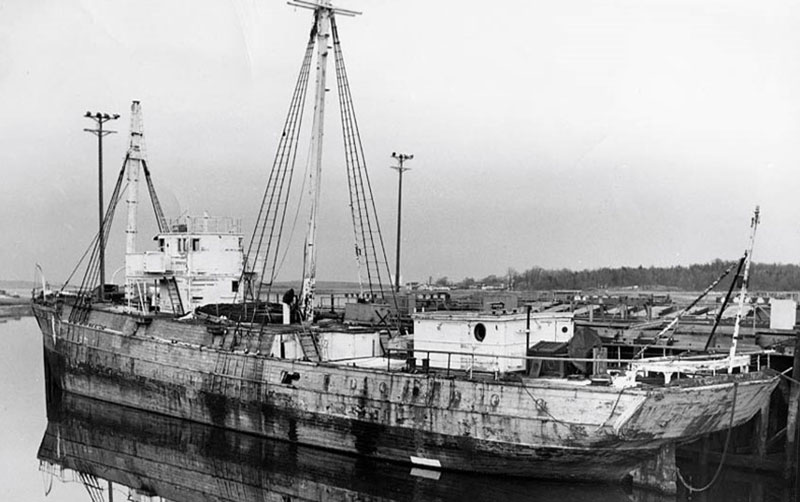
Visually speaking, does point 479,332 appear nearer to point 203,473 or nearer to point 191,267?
point 203,473

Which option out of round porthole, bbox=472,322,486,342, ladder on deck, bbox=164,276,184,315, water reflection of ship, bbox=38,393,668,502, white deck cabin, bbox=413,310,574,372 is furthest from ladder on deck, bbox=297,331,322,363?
ladder on deck, bbox=164,276,184,315

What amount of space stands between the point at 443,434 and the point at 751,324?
12969 mm

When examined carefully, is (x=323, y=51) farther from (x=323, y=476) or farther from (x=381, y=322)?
(x=323, y=476)

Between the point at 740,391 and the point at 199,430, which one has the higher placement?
the point at 740,391

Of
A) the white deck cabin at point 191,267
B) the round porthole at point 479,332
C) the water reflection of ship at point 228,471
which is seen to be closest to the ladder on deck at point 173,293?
the white deck cabin at point 191,267

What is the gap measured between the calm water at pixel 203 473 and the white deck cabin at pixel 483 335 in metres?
3.00

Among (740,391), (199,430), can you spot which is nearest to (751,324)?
(740,391)

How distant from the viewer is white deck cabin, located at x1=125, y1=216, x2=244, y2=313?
1281 inches

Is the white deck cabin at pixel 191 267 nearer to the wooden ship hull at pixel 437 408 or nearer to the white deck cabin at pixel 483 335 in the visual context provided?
the wooden ship hull at pixel 437 408

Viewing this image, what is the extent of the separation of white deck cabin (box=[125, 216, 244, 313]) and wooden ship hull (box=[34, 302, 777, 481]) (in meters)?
4.56

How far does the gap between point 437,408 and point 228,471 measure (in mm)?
6381

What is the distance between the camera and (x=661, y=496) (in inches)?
726

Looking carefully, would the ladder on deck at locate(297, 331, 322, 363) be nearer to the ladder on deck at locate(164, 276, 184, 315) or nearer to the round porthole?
the round porthole

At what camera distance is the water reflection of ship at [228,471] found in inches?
741
